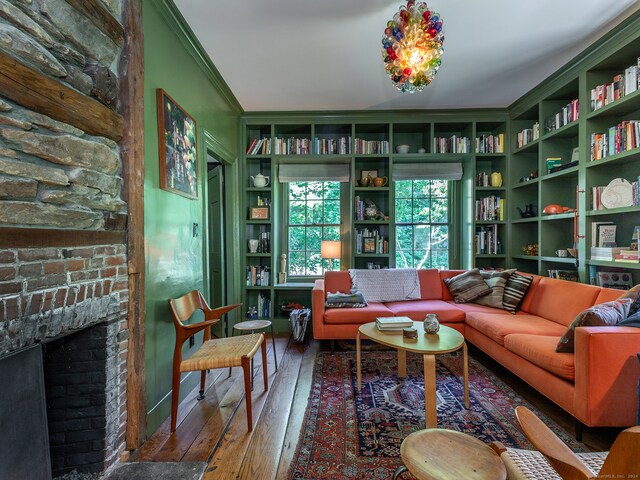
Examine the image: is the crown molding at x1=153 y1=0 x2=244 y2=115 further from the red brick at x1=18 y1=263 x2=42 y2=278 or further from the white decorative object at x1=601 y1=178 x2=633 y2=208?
the white decorative object at x1=601 y1=178 x2=633 y2=208

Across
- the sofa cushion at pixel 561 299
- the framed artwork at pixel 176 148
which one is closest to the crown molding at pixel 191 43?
the framed artwork at pixel 176 148

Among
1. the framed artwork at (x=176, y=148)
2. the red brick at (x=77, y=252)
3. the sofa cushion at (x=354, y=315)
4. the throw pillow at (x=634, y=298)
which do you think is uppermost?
the framed artwork at (x=176, y=148)

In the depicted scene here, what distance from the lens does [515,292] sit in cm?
321

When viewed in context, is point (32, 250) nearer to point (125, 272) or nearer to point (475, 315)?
point (125, 272)

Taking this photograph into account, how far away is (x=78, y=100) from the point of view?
1.37m

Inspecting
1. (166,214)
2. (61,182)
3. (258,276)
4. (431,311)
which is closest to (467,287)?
(431,311)

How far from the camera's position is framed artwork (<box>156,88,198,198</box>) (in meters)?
2.10

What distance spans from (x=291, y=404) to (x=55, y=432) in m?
1.35

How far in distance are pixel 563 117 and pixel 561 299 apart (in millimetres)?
1912

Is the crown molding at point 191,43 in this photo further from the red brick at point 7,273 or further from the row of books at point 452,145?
the row of books at point 452,145

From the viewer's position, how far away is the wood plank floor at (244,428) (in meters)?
1.68

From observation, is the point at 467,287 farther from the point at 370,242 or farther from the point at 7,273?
the point at 7,273

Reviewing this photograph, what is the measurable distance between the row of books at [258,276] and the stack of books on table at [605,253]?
3466 millimetres

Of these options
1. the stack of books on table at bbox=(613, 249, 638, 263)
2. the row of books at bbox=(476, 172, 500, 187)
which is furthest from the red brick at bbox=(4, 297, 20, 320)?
the row of books at bbox=(476, 172, 500, 187)
